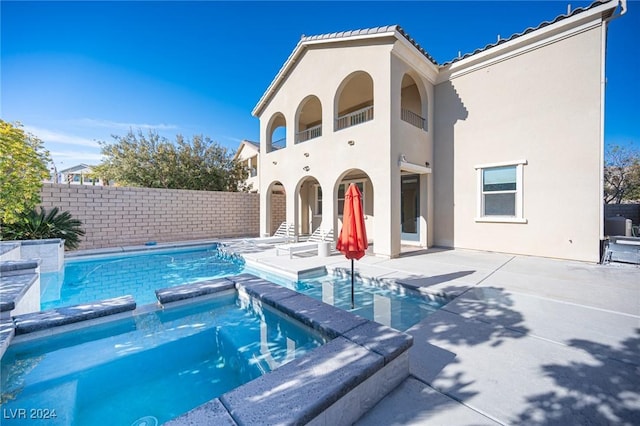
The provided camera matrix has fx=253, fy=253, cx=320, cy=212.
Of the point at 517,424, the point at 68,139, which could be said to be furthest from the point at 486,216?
the point at 68,139

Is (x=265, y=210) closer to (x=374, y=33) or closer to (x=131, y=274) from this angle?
(x=131, y=274)

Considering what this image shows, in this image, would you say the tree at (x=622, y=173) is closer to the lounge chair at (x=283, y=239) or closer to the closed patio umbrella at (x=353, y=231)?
the lounge chair at (x=283, y=239)

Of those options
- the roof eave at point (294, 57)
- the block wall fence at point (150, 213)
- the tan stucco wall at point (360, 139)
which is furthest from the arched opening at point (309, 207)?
the roof eave at point (294, 57)

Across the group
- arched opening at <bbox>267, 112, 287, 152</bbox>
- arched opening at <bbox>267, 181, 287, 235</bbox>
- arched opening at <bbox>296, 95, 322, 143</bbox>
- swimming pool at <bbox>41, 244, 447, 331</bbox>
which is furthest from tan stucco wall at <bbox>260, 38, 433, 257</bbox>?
arched opening at <bbox>267, 181, 287, 235</bbox>

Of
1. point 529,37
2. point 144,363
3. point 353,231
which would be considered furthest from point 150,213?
point 529,37

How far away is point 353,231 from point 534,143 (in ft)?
28.4

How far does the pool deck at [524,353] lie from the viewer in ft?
8.10

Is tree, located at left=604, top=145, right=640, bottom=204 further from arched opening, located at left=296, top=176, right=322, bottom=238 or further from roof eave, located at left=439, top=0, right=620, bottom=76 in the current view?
arched opening, located at left=296, top=176, right=322, bottom=238

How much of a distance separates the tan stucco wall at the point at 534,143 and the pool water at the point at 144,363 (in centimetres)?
959

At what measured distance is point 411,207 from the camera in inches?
480

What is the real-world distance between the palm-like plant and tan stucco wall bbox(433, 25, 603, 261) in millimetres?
16254

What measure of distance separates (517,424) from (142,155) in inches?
813

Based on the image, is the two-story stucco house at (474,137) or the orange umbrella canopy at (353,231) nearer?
the orange umbrella canopy at (353,231)

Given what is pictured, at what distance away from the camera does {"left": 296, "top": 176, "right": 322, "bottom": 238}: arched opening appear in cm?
1677
